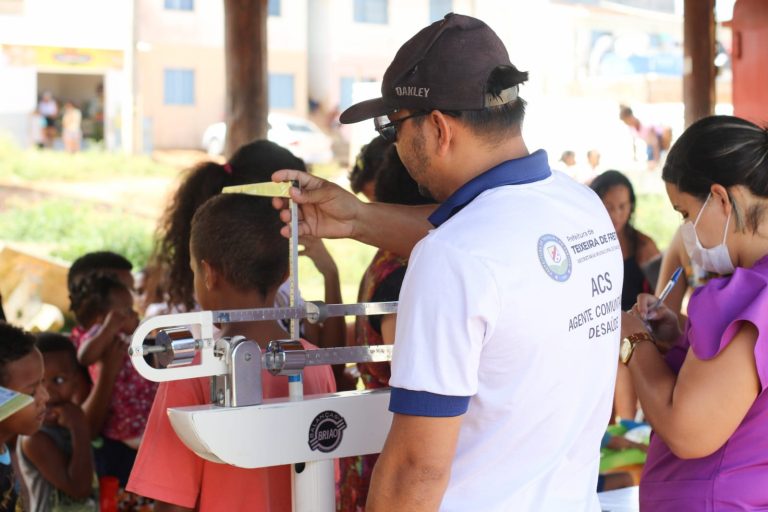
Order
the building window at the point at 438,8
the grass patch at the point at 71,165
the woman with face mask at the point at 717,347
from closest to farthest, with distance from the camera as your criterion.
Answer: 1. the woman with face mask at the point at 717,347
2. the grass patch at the point at 71,165
3. the building window at the point at 438,8

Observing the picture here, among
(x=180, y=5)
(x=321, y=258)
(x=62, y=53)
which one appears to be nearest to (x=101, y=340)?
(x=321, y=258)

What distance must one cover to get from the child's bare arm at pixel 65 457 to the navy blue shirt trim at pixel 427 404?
230 cm

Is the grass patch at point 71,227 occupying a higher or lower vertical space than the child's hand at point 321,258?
lower

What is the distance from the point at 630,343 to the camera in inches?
80.4

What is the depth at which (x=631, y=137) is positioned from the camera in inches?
715

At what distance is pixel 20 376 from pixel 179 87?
55.6 ft

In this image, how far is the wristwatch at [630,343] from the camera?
203 cm

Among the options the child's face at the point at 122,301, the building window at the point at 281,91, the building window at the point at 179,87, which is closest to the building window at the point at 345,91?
the building window at the point at 281,91

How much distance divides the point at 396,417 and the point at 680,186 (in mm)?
864

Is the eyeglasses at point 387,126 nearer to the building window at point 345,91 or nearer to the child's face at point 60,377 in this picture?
the child's face at point 60,377

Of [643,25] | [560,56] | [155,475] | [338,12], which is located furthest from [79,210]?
[643,25]

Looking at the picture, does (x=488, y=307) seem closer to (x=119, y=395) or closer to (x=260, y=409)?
(x=260, y=409)

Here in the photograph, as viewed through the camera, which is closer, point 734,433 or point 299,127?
point 734,433

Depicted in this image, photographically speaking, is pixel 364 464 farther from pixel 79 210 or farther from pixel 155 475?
pixel 79 210
